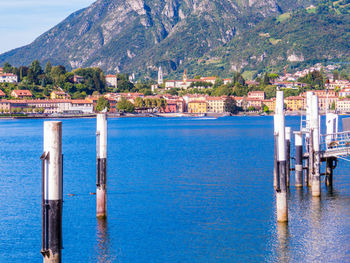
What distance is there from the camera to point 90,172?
45.2 metres

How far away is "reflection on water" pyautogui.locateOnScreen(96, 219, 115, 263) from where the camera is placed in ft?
70.8

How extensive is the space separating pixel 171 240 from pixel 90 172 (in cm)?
2255

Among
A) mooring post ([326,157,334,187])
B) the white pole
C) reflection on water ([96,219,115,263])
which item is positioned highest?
the white pole

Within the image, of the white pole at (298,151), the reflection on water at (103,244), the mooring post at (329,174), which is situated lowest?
the reflection on water at (103,244)

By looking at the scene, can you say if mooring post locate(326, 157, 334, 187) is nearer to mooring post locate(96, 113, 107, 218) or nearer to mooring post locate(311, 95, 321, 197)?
mooring post locate(311, 95, 321, 197)

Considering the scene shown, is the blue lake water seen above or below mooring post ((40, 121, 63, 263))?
below

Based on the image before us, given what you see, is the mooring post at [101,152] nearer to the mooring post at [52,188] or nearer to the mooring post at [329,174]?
the mooring post at [52,188]

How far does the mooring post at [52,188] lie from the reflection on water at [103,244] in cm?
730

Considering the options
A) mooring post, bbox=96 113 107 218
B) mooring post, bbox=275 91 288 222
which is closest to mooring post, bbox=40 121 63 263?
mooring post, bbox=96 113 107 218

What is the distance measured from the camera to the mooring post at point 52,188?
13461 mm

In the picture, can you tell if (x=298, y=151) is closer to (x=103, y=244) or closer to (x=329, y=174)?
(x=329, y=174)

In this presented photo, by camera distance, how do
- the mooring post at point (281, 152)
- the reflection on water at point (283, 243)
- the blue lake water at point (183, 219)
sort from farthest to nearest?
the blue lake water at point (183, 219) < the mooring post at point (281, 152) < the reflection on water at point (283, 243)

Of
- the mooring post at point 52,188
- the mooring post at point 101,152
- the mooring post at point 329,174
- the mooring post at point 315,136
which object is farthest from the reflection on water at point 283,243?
the mooring post at point 52,188

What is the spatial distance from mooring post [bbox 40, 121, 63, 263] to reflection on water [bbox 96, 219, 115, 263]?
7.30 meters
